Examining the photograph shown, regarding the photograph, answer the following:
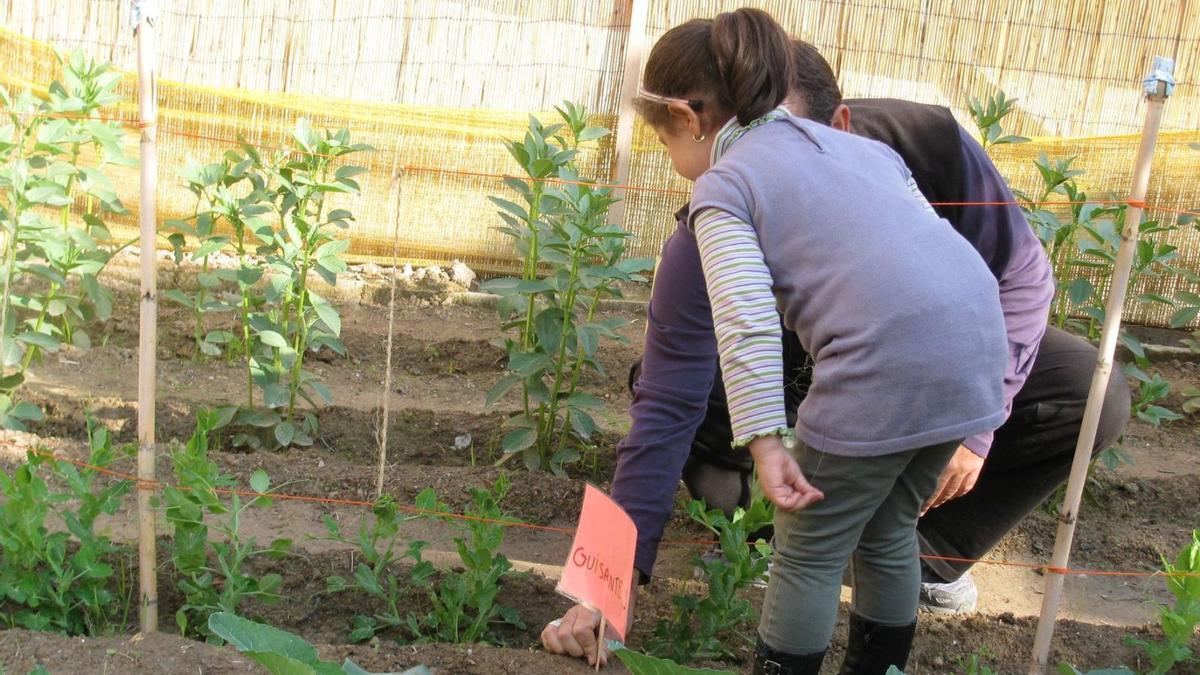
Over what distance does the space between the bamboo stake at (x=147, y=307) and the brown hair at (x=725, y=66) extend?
33.2 inches

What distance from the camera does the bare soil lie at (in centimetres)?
210

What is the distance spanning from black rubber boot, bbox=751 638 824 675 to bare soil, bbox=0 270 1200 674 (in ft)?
1.16

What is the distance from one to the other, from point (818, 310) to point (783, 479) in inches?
10.2

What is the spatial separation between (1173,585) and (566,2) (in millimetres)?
3720

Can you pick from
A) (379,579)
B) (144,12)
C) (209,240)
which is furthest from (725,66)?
(209,240)

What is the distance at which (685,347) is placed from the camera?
2.30 m

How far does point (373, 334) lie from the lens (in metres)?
4.42

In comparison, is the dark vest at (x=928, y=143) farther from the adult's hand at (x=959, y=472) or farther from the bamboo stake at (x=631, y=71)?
the bamboo stake at (x=631, y=71)

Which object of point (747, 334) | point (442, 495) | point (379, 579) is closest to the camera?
point (747, 334)

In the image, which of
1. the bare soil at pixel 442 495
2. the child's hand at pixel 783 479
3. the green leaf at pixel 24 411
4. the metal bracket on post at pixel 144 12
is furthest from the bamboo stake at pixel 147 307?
the green leaf at pixel 24 411

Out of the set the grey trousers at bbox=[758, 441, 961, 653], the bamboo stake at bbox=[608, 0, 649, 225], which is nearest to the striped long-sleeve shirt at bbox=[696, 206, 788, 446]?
the grey trousers at bbox=[758, 441, 961, 653]

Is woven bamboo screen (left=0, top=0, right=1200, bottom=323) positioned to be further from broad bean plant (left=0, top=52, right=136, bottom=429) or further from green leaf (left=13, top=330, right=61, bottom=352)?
green leaf (left=13, top=330, right=61, bottom=352)

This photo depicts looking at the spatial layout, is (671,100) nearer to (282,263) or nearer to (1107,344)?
(1107,344)

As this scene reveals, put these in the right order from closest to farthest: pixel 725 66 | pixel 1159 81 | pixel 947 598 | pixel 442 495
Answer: pixel 725 66 → pixel 1159 81 → pixel 947 598 → pixel 442 495
